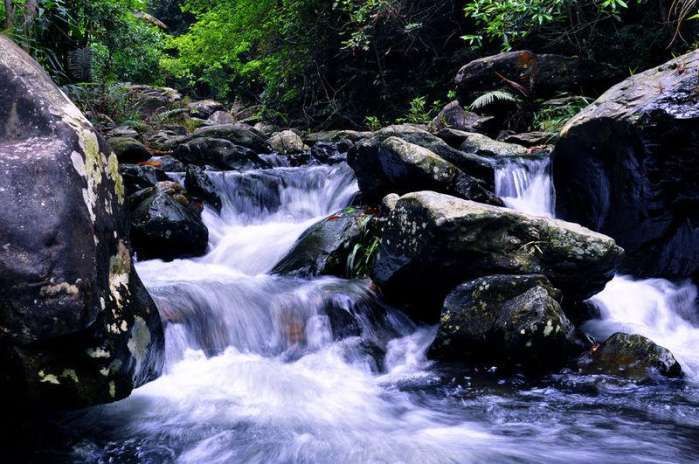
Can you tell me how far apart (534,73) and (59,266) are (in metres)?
10.6

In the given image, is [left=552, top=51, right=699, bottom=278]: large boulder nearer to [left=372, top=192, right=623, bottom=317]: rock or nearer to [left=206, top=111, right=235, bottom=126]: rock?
[left=372, top=192, right=623, bottom=317]: rock

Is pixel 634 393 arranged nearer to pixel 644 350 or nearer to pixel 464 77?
pixel 644 350

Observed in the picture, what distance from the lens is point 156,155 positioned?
10789 mm

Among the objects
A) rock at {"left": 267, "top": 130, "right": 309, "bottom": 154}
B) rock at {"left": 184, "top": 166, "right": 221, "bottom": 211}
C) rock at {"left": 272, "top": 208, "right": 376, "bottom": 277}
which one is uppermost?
rock at {"left": 267, "top": 130, "right": 309, "bottom": 154}

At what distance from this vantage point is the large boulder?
5.17m

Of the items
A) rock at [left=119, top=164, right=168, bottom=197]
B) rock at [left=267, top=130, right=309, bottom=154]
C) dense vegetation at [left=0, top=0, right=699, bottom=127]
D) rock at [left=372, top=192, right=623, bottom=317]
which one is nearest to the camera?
rock at [left=372, top=192, right=623, bottom=317]

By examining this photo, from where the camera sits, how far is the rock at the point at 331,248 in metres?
5.69

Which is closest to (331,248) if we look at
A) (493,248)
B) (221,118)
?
(493,248)

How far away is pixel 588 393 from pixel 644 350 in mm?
648

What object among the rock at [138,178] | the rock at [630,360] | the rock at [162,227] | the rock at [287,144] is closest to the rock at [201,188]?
the rock at [138,178]

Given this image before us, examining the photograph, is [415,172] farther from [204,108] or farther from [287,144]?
[204,108]

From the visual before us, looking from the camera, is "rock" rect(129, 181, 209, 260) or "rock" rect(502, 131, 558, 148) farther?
"rock" rect(502, 131, 558, 148)

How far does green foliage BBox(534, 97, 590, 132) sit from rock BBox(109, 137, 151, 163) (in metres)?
7.51

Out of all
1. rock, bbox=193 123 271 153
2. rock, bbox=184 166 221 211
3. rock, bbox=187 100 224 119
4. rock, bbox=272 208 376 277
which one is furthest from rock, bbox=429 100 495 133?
rock, bbox=187 100 224 119
